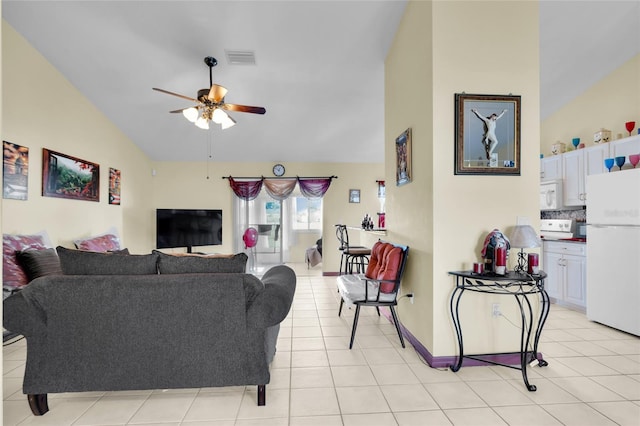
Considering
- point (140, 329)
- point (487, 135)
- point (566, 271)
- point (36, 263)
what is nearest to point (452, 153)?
point (487, 135)

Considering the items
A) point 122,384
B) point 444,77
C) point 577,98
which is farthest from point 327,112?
point 122,384

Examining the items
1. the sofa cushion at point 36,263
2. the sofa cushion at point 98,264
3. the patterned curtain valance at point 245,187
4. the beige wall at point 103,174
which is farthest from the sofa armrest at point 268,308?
the patterned curtain valance at point 245,187

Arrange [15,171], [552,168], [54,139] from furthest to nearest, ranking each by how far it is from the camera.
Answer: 1. [552,168]
2. [54,139]
3. [15,171]

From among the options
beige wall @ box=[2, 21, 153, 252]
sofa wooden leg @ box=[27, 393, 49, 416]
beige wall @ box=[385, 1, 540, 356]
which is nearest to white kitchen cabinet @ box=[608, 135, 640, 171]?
beige wall @ box=[385, 1, 540, 356]

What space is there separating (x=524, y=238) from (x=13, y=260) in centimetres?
463

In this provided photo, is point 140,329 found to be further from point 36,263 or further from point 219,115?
point 219,115

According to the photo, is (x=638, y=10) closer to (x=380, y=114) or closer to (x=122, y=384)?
(x=380, y=114)

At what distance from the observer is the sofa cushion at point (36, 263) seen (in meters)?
3.23

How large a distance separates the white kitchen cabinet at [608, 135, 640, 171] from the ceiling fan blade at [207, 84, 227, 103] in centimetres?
446

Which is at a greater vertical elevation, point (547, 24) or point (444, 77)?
point (547, 24)

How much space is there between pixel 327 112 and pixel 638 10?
3.73 metres

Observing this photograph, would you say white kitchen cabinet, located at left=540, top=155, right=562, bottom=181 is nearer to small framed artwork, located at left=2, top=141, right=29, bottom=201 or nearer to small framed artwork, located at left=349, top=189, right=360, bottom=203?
small framed artwork, located at left=349, top=189, right=360, bottom=203

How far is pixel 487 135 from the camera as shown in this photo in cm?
273

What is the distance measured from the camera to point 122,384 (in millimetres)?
2111
